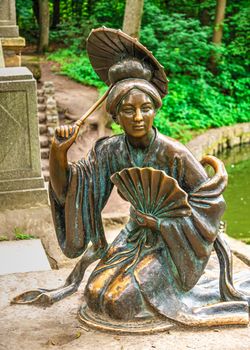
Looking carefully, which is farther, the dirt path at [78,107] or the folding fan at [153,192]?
the dirt path at [78,107]

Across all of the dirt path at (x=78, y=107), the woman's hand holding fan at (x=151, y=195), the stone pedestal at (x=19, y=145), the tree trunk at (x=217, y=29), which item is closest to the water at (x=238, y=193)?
the dirt path at (x=78, y=107)

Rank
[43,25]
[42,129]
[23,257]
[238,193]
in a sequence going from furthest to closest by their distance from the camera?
[43,25] → [238,193] → [42,129] → [23,257]

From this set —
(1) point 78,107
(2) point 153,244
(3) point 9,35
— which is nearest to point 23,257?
(2) point 153,244

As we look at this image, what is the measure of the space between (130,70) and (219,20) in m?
11.7

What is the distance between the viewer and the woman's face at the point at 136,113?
12.2ft

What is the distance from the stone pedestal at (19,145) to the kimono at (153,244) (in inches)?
111

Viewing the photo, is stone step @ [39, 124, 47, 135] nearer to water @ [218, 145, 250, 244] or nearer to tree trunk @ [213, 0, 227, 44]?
water @ [218, 145, 250, 244]

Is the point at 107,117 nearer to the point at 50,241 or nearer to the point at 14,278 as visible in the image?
the point at 50,241

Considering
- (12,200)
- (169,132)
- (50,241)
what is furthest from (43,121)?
(50,241)

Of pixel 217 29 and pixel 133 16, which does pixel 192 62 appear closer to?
pixel 217 29

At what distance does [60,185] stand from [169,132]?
8.37 m

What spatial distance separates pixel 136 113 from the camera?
3.72m

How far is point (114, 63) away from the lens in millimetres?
3855

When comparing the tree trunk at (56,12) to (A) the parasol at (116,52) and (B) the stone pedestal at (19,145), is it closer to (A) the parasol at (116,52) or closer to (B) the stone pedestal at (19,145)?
(B) the stone pedestal at (19,145)
